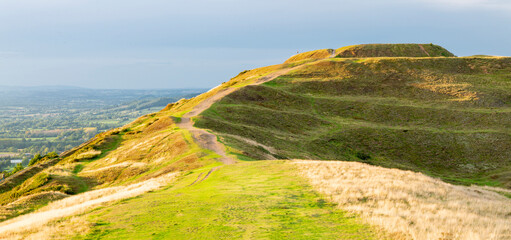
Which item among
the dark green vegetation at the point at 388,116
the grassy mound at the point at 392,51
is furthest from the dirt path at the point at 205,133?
the grassy mound at the point at 392,51

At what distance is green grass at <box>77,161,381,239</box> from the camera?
37.5 feet

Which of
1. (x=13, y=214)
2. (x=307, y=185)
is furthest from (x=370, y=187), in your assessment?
(x=13, y=214)

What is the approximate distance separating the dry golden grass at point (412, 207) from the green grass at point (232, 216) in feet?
3.19

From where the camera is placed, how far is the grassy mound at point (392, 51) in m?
117

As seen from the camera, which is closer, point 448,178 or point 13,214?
point 13,214

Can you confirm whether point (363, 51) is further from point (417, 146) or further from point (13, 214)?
point (13, 214)

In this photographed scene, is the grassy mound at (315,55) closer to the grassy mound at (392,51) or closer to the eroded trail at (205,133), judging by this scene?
the grassy mound at (392,51)

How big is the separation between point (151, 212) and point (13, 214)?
531 inches

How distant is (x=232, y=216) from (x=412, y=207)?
768cm

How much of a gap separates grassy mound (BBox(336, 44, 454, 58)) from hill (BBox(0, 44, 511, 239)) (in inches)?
37.9

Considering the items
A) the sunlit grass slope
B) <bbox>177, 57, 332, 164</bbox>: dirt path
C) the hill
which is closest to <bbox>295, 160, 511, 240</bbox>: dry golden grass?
the hill

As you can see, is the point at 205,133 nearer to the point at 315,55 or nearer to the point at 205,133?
the point at 205,133

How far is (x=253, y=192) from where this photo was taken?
1762cm

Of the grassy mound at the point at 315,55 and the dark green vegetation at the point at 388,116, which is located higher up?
the grassy mound at the point at 315,55
